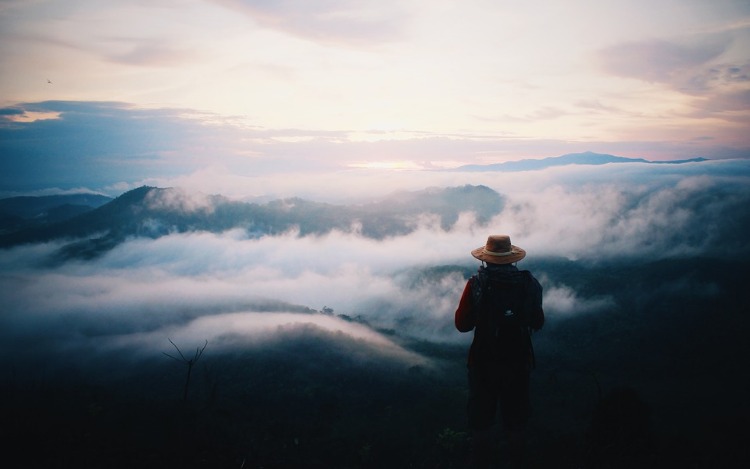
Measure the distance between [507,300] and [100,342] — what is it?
779ft

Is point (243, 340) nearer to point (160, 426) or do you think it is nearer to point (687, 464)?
point (160, 426)

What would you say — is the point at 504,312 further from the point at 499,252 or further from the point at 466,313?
the point at 499,252

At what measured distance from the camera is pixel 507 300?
6723 mm

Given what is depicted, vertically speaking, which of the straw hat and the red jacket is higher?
the straw hat

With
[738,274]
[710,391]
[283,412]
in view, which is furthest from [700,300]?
[283,412]

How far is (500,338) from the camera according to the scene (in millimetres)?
6879

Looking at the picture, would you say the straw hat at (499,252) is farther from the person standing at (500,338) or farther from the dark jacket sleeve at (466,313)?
the dark jacket sleeve at (466,313)

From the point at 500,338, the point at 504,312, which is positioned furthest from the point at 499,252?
the point at 500,338

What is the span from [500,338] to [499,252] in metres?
1.69

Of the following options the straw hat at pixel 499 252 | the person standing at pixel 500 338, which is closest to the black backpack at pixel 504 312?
the person standing at pixel 500 338

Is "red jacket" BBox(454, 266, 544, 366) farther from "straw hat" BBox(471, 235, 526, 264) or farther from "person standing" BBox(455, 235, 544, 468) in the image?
"straw hat" BBox(471, 235, 526, 264)


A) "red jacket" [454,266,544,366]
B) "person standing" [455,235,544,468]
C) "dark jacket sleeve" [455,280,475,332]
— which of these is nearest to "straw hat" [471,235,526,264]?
"person standing" [455,235,544,468]

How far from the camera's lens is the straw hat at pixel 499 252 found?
6.84 m

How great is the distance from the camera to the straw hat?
269 inches
